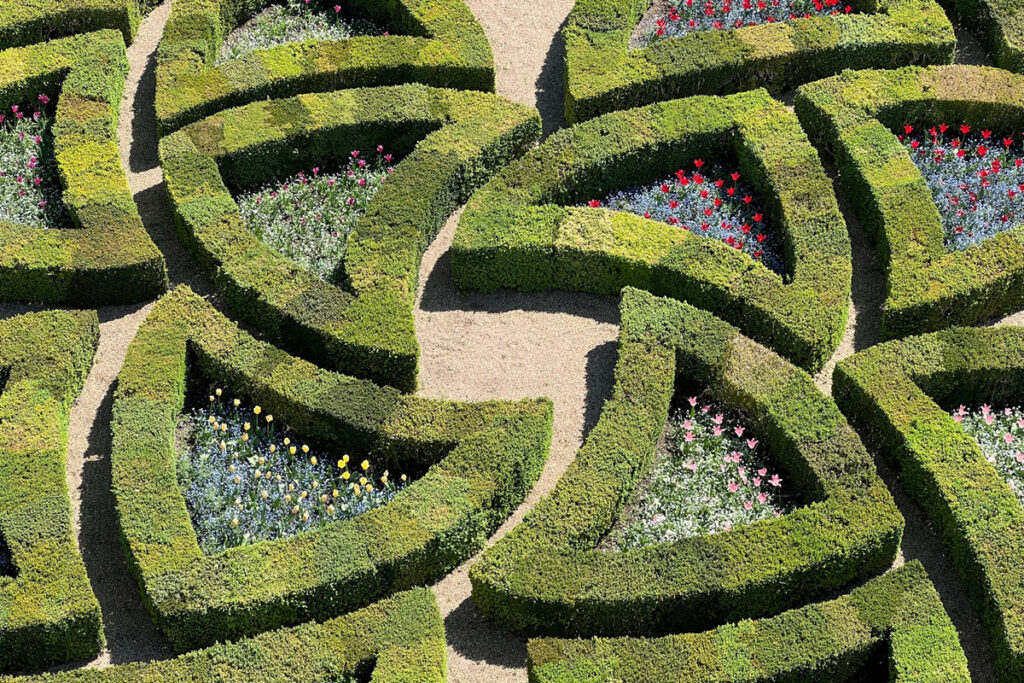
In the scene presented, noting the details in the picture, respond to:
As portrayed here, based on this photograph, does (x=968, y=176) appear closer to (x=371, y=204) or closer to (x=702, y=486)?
(x=702, y=486)

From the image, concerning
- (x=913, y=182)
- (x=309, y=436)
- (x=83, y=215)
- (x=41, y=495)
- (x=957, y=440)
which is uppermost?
(x=913, y=182)

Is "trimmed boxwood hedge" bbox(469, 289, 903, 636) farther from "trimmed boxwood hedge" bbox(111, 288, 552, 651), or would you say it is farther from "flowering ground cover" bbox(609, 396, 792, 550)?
"trimmed boxwood hedge" bbox(111, 288, 552, 651)

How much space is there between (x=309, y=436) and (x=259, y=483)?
105 cm

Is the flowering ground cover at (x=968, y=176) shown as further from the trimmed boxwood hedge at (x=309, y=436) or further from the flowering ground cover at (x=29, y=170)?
the flowering ground cover at (x=29, y=170)

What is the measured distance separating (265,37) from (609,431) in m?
11.3

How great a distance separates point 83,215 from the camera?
21.4 m

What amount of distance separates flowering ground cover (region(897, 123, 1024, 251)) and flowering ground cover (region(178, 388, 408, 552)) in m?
9.70

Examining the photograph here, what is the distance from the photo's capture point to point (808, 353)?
64.7 ft

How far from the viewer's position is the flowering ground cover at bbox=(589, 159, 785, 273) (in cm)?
2156

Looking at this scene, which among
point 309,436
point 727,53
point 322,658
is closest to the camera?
point 322,658

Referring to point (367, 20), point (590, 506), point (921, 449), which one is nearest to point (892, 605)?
point (921, 449)

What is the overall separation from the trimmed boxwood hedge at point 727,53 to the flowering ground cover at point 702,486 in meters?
6.92

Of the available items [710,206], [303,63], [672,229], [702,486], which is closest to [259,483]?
[702,486]

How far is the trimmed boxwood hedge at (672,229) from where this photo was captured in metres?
20.2
